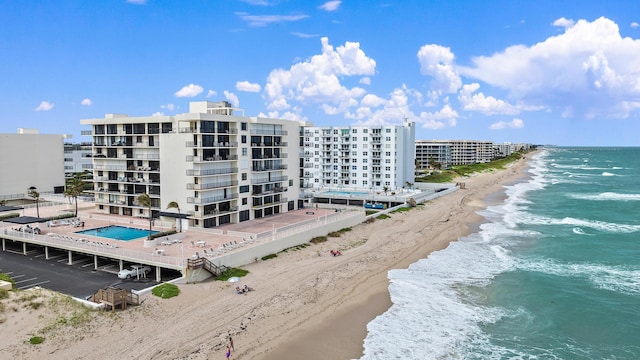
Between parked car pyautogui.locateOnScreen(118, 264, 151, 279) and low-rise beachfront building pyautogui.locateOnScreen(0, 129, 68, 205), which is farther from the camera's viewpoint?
low-rise beachfront building pyautogui.locateOnScreen(0, 129, 68, 205)

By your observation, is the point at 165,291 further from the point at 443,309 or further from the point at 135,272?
the point at 443,309

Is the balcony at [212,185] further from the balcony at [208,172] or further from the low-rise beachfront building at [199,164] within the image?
the balcony at [208,172]

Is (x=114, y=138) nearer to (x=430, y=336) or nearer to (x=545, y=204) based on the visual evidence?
(x=430, y=336)

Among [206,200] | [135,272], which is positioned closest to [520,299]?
[135,272]

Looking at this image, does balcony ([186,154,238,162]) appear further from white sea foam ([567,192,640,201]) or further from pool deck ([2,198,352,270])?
white sea foam ([567,192,640,201])

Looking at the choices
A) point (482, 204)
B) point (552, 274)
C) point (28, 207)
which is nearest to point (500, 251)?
point (552, 274)

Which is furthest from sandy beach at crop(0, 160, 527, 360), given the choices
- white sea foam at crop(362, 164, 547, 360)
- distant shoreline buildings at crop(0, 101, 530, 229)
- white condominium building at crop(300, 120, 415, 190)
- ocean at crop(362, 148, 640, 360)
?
white condominium building at crop(300, 120, 415, 190)
